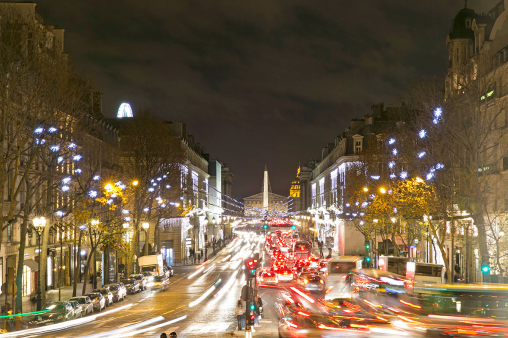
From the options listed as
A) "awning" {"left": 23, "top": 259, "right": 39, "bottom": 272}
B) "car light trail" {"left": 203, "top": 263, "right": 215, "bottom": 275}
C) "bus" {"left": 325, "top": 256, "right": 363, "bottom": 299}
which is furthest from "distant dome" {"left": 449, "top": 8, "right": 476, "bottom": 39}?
"awning" {"left": 23, "top": 259, "right": 39, "bottom": 272}

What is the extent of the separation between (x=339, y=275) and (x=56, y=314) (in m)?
17.9

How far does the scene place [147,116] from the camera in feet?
192

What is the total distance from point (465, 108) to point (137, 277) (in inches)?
1087

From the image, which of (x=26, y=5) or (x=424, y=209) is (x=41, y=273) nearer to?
(x=26, y=5)

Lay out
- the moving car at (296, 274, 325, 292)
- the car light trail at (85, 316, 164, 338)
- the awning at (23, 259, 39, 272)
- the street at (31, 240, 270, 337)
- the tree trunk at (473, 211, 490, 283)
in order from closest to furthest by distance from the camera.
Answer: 1. the car light trail at (85, 316, 164, 338)
2. the street at (31, 240, 270, 337)
3. the tree trunk at (473, 211, 490, 283)
4. the moving car at (296, 274, 325, 292)
5. the awning at (23, 259, 39, 272)

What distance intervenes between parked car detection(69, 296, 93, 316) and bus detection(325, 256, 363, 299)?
1402 cm

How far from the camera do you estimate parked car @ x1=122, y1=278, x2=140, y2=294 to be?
45.0m

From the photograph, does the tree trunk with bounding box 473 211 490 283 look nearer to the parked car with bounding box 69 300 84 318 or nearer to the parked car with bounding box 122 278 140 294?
the parked car with bounding box 69 300 84 318

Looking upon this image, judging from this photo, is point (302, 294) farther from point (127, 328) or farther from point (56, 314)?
point (56, 314)

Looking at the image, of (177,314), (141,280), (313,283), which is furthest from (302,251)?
(177,314)

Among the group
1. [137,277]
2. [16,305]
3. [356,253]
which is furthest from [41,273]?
[356,253]

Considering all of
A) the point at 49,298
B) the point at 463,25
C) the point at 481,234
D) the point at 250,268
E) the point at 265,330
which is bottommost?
the point at 49,298

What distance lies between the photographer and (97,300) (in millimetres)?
36125

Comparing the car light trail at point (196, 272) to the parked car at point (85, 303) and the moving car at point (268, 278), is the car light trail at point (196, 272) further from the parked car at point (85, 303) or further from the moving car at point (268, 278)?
the parked car at point (85, 303)
